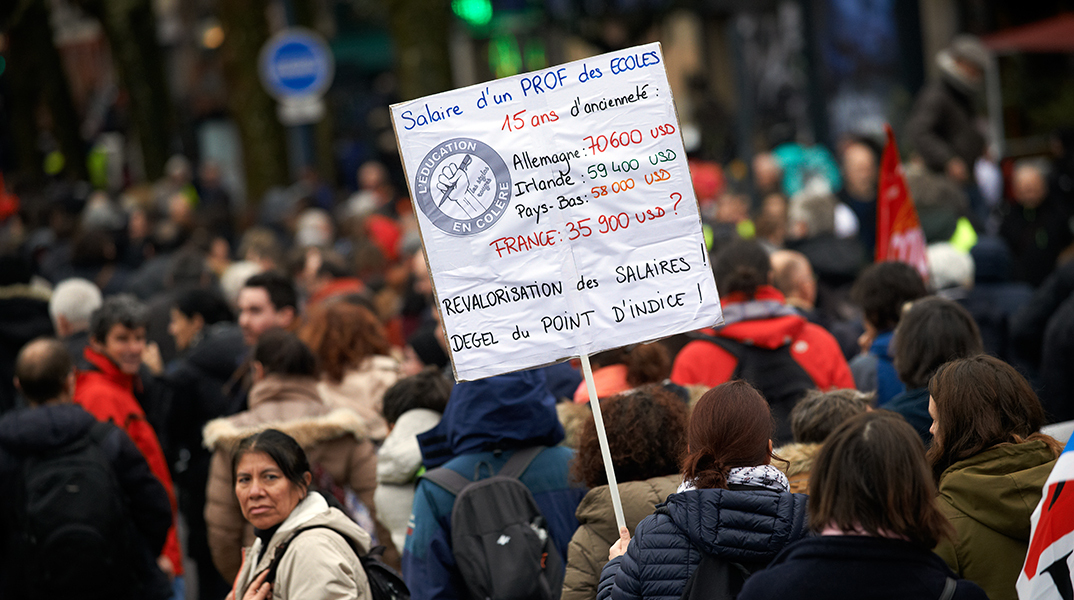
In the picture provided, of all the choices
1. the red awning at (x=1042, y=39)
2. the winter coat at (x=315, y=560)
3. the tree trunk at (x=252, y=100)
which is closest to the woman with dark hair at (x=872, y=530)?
the winter coat at (x=315, y=560)

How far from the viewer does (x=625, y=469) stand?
4125mm

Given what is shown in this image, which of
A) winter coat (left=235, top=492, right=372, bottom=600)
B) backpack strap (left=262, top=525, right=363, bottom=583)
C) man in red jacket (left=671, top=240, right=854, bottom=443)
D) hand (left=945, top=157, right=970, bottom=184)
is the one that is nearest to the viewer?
winter coat (left=235, top=492, right=372, bottom=600)

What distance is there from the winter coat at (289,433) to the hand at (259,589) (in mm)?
1446

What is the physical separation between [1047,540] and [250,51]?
16.9 metres

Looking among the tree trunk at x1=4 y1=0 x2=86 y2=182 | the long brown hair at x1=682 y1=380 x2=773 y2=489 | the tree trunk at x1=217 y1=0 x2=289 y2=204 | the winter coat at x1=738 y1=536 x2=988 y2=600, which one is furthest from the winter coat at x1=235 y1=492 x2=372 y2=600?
the tree trunk at x1=4 y1=0 x2=86 y2=182

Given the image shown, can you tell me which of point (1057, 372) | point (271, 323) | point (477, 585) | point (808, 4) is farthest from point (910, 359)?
point (808, 4)

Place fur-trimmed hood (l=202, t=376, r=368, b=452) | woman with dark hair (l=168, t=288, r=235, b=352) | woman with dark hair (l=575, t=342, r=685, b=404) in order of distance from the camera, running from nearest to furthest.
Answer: woman with dark hair (l=575, t=342, r=685, b=404) → fur-trimmed hood (l=202, t=376, r=368, b=452) → woman with dark hair (l=168, t=288, r=235, b=352)

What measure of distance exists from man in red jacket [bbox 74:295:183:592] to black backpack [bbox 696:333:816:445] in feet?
9.58

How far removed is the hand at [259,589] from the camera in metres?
3.97

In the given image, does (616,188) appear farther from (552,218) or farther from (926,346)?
(926,346)

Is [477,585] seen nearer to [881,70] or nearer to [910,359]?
[910,359]

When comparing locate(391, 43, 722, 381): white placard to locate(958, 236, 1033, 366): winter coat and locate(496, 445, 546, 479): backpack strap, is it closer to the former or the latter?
locate(496, 445, 546, 479): backpack strap

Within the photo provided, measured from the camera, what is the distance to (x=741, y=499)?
321 cm

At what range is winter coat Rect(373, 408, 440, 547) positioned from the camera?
5117 millimetres
